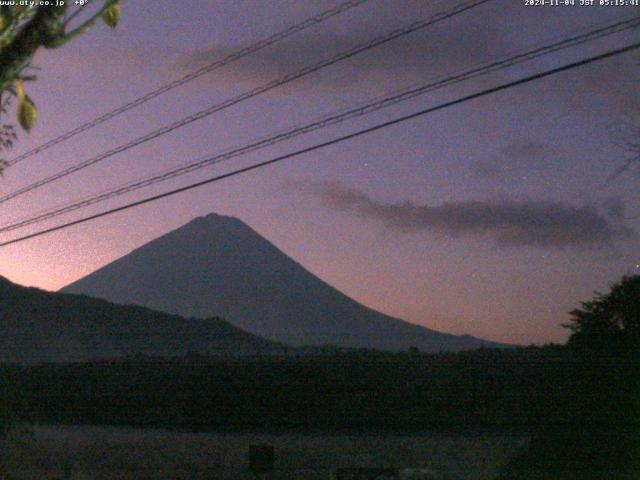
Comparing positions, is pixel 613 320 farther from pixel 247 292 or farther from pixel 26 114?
pixel 247 292

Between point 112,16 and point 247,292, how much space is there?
140516 mm

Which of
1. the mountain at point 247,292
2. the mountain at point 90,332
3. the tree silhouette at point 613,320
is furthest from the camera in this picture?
the mountain at point 247,292

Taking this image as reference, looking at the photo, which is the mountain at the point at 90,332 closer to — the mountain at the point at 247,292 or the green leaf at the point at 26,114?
the mountain at the point at 247,292

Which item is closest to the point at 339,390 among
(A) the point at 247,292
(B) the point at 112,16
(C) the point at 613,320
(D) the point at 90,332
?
(C) the point at 613,320

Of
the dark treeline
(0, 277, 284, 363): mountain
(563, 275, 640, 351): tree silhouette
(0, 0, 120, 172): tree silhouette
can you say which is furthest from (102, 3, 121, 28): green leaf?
(0, 277, 284, 363): mountain

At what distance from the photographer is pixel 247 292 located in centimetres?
14575

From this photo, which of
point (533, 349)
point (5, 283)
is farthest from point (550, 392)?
point (5, 283)

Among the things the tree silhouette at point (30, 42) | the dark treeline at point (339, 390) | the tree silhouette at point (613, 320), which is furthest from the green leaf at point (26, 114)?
the tree silhouette at point (613, 320)

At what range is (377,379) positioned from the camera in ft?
125

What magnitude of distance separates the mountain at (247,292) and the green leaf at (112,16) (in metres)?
99.1

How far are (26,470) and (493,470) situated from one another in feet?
41.1

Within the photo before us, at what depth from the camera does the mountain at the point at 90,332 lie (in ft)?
259

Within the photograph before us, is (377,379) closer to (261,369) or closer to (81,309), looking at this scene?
(261,369)

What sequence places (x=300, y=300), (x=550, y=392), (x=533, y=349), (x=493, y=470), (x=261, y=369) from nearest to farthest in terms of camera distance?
1. (x=493, y=470)
2. (x=550, y=392)
3. (x=533, y=349)
4. (x=261, y=369)
5. (x=300, y=300)
